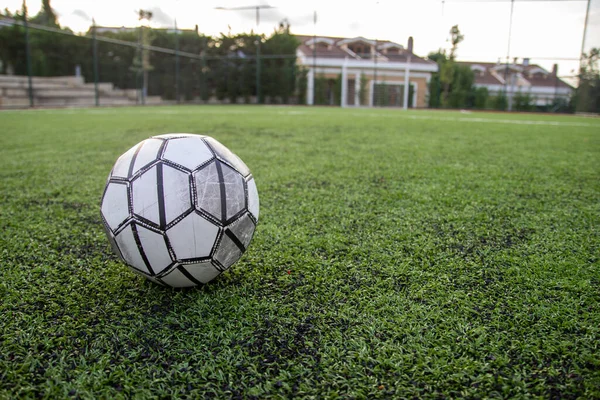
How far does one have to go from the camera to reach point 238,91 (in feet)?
77.0

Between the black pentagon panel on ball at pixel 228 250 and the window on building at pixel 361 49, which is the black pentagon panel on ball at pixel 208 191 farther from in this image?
the window on building at pixel 361 49

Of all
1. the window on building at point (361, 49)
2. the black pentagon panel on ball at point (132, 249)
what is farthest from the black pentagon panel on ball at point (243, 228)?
the window on building at point (361, 49)

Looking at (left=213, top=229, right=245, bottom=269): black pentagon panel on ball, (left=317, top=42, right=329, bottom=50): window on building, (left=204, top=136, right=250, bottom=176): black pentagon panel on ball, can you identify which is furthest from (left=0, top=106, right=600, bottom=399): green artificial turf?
(left=317, top=42, right=329, bottom=50): window on building

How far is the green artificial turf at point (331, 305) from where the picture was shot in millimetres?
1084

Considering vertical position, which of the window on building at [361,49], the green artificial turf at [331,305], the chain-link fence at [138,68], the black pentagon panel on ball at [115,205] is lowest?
the green artificial turf at [331,305]

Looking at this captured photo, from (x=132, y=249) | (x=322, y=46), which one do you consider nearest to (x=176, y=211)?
(x=132, y=249)

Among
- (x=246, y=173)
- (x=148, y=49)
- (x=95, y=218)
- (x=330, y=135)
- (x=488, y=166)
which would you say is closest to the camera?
(x=246, y=173)

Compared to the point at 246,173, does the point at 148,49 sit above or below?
above

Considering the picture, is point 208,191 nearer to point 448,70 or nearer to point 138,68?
point 138,68

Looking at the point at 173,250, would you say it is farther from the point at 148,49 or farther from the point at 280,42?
the point at 280,42

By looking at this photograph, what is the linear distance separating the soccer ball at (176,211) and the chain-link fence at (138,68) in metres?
15.6

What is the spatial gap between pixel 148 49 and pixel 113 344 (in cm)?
2074

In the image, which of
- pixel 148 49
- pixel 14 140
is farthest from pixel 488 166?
pixel 148 49

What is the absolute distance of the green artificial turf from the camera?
108cm
